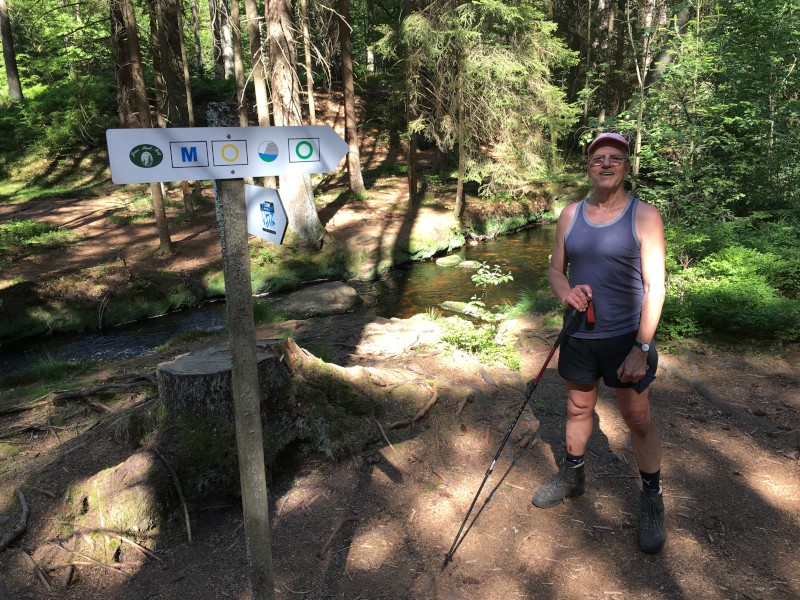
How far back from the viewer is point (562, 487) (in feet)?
12.2

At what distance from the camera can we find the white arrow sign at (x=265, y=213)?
87.6 inches

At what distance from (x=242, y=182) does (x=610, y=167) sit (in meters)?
2.02

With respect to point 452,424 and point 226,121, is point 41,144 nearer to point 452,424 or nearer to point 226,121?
point 226,121

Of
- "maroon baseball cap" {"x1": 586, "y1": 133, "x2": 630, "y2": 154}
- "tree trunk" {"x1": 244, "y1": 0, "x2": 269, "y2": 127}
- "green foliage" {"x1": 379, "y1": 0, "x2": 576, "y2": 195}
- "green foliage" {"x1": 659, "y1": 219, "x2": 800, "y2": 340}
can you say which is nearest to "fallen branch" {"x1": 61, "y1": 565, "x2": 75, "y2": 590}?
"maroon baseball cap" {"x1": 586, "y1": 133, "x2": 630, "y2": 154}

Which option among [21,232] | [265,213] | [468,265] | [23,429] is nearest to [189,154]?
[265,213]

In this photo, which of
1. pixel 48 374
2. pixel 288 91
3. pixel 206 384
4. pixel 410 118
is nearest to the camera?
pixel 206 384

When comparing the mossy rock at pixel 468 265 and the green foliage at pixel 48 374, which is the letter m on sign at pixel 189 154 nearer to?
the green foliage at pixel 48 374

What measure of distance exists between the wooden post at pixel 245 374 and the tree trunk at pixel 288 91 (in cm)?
1152

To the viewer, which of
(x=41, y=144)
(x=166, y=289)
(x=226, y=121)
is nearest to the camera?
(x=166, y=289)

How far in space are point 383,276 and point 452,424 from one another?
9834mm

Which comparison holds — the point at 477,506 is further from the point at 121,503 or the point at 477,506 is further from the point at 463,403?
the point at 121,503

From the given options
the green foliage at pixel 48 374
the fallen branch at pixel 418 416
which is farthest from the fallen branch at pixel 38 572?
the green foliage at pixel 48 374

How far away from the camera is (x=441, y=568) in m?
3.26

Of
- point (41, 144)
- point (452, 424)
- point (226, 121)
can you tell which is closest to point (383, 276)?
point (452, 424)
